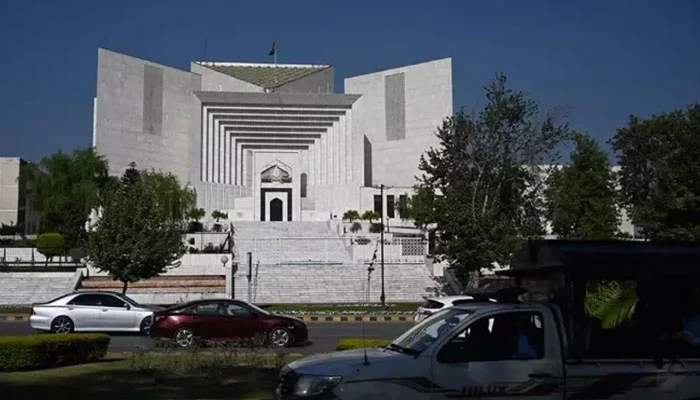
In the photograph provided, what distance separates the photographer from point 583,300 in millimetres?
7637

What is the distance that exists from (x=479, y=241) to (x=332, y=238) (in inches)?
730

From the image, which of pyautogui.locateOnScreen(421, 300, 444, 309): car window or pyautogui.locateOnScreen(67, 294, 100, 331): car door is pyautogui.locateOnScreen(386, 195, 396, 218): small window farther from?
pyautogui.locateOnScreen(67, 294, 100, 331): car door

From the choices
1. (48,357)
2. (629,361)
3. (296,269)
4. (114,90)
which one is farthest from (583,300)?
(114,90)

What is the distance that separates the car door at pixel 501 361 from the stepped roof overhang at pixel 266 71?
233 ft

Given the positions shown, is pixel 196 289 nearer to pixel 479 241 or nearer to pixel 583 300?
pixel 479 241

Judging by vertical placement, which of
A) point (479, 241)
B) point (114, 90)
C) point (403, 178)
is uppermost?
point (114, 90)

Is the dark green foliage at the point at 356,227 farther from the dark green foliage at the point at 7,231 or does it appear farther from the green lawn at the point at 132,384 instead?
the green lawn at the point at 132,384

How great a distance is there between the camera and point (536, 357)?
7.04 metres

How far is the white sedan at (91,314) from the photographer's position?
816 inches

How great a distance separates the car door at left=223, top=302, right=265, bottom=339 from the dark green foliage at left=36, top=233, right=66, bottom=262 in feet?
101

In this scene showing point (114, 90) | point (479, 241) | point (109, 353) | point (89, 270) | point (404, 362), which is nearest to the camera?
point (404, 362)

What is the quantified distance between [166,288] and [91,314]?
633 inches

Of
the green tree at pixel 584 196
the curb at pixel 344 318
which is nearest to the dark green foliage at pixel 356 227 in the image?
the green tree at pixel 584 196

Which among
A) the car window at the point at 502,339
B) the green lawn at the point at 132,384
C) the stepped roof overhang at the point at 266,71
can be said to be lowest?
the green lawn at the point at 132,384
